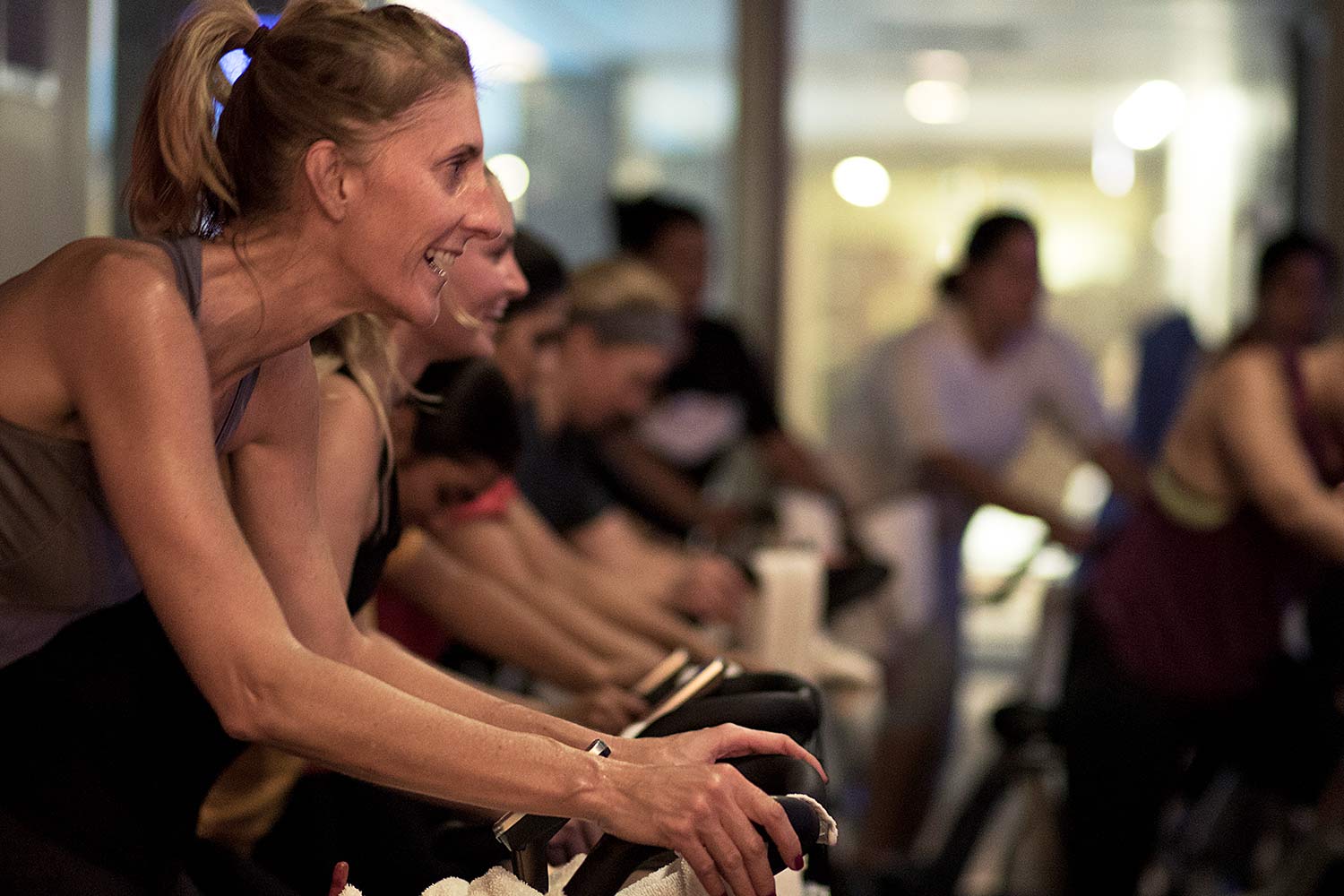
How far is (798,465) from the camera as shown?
14.5 feet

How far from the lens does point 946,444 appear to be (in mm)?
→ 4410

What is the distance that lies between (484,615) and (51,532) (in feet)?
3.38

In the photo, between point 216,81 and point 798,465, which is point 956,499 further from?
point 216,81

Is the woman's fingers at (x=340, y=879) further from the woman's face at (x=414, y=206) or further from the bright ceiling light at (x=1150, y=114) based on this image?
the bright ceiling light at (x=1150, y=114)

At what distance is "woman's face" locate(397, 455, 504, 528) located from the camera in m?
1.95

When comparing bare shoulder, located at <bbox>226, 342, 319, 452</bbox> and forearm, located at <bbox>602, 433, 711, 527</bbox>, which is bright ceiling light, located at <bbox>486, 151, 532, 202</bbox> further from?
bare shoulder, located at <bbox>226, 342, 319, 452</bbox>

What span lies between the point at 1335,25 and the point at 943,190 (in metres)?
1.44

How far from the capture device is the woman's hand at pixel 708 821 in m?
1.16

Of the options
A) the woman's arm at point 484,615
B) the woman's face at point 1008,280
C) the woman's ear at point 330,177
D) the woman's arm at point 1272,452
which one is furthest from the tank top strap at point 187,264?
the woman's face at point 1008,280

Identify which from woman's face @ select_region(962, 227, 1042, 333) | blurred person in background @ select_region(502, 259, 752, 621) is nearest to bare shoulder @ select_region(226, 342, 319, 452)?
blurred person in background @ select_region(502, 259, 752, 621)

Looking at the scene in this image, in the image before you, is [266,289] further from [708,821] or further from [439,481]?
[439,481]

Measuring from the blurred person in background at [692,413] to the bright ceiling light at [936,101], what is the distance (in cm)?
197

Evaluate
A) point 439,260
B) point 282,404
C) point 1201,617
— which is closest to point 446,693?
point 282,404

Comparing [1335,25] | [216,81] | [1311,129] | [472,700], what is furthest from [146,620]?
[1311,129]
